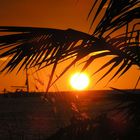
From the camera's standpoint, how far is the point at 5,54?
2.19 metres

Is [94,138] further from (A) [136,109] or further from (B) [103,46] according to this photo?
(B) [103,46]

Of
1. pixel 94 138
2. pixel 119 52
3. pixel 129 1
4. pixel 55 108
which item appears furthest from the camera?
pixel 55 108

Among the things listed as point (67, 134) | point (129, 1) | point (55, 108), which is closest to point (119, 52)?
point (129, 1)

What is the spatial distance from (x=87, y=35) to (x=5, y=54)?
0.41 meters

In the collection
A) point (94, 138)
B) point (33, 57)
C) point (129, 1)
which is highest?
point (129, 1)

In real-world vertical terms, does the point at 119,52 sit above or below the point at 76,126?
above

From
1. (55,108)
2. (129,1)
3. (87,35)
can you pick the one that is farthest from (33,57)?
(55,108)

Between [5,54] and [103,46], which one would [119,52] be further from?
[5,54]

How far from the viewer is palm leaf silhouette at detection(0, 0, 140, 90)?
7.04 feet

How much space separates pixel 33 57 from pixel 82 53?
0.82 feet

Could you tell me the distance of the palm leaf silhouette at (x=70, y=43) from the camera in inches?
84.4

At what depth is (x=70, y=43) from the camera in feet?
7.46

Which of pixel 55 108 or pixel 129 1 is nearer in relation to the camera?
pixel 129 1

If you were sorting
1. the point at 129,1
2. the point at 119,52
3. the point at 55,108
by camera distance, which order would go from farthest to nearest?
the point at 55,108
the point at 119,52
the point at 129,1
